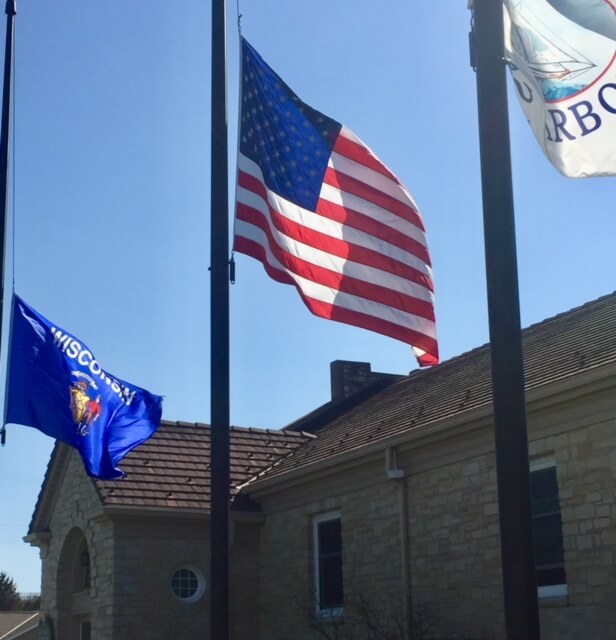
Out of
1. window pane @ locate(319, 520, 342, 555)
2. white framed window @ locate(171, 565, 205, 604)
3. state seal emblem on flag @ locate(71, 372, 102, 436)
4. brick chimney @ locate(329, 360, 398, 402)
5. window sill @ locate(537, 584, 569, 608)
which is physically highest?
brick chimney @ locate(329, 360, 398, 402)

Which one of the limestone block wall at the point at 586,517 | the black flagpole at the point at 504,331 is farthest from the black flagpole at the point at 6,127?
the black flagpole at the point at 504,331

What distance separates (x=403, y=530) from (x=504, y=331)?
10.4m

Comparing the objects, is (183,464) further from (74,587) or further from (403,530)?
(403,530)

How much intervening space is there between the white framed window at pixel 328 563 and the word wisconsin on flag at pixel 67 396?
611 centimetres

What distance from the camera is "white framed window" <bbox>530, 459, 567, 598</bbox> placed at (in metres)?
13.5

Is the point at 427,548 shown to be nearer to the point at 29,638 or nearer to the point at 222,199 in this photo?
the point at 222,199

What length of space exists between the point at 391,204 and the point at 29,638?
45.8 m

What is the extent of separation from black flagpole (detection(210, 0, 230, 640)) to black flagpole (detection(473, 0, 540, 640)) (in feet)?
9.86

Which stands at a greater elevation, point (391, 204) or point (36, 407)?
point (391, 204)

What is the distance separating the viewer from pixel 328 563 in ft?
59.4

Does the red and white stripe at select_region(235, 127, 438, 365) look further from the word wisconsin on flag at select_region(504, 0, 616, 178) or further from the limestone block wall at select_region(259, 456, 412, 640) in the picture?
the limestone block wall at select_region(259, 456, 412, 640)

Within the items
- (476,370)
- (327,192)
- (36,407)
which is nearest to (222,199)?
(327,192)

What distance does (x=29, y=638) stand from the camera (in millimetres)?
51094

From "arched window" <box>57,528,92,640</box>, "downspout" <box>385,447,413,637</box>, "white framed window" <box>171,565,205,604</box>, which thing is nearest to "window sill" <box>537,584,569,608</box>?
"downspout" <box>385,447,413,637</box>
